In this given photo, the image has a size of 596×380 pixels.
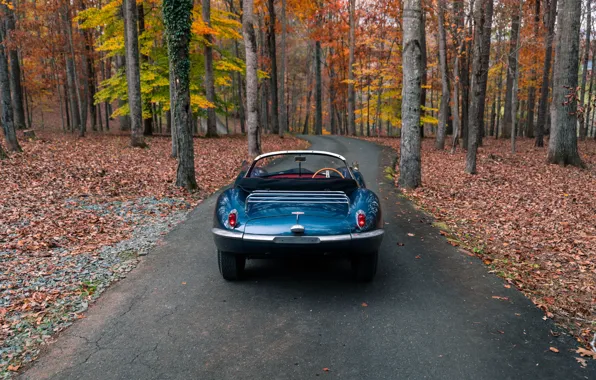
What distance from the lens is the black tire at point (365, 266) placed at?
4648 millimetres

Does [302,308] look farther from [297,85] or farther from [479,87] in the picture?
[297,85]

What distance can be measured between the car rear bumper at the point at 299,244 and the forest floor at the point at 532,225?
2042 mm

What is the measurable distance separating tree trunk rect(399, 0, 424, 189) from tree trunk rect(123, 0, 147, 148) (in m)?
11.2

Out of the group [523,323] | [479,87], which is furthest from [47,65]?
[523,323]

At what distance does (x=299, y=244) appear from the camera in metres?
4.16

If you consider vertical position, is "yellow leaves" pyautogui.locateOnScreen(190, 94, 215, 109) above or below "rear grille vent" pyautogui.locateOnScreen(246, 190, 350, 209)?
above

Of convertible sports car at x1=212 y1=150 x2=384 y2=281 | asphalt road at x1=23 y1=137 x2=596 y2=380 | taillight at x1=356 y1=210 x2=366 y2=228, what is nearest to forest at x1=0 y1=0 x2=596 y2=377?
asphalt road at x1=23 y1=137 x2=596 y2=380

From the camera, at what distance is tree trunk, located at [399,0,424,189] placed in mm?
10242

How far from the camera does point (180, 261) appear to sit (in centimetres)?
572

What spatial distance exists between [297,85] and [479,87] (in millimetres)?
40593

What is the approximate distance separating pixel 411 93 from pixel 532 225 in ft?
14.5

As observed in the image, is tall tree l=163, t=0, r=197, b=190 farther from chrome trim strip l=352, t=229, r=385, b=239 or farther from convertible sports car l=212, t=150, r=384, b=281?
chrome trim strip l=352, t=229, r=385, b=239

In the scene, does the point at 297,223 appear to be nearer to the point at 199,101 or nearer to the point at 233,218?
the point at 233,218

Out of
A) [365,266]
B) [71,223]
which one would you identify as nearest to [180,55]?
[71,223]
